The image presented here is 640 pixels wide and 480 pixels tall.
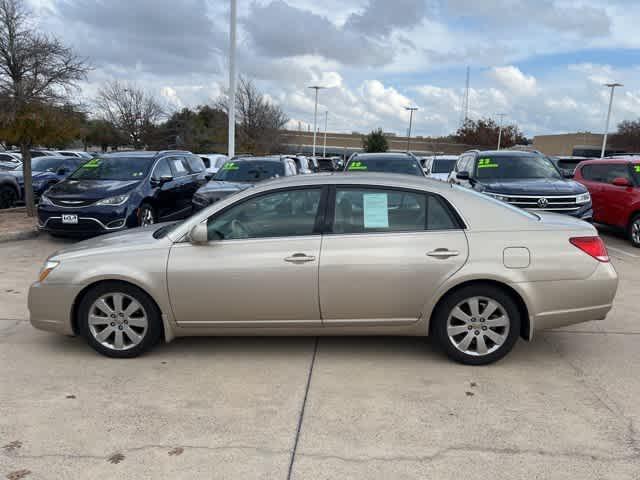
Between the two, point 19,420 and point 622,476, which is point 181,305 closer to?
point 19,420

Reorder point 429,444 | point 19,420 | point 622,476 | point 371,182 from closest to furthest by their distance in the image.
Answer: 1. point 622,476
2. point 429,444
3. point 19,420
4. point 371,182

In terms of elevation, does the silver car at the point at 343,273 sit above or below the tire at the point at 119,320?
above

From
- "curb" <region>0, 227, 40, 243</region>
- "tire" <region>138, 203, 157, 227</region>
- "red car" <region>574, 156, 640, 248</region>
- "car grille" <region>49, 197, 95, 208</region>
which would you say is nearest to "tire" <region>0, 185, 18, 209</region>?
"curb" <region>0, 227, 40, 243</region>

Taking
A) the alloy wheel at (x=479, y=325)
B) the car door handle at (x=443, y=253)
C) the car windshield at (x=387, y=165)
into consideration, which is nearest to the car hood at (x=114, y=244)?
the car door handle at (x=443, y=253)

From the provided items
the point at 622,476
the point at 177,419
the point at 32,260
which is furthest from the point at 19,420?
the point at 32,260

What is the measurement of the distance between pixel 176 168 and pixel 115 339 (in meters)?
7.53

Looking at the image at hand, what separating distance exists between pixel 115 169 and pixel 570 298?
8642 millimetres

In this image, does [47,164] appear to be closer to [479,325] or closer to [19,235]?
[19,235]

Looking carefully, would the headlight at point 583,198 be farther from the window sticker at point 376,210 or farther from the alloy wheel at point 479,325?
the window sticker at point 376,210

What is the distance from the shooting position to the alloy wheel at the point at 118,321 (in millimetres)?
4340

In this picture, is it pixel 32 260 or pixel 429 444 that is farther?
pixel 32 260

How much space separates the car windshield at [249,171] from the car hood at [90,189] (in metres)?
1.86

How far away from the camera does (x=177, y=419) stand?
3.47 meters

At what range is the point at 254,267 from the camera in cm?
417
